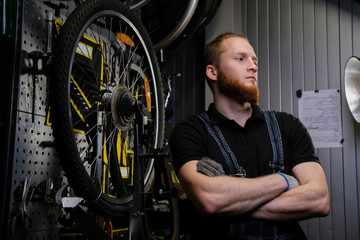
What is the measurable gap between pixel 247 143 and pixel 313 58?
1179 millimetres

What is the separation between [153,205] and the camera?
6.75ft

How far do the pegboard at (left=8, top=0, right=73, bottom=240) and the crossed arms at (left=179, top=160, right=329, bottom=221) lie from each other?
0.54m

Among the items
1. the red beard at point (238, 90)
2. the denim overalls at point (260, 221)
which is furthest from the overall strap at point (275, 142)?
the red beard at point (238, 90)

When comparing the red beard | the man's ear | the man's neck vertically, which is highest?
the man's ear

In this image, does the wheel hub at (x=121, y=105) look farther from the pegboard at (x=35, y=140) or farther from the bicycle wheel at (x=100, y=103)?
the pegboard at (x=35, y=140)

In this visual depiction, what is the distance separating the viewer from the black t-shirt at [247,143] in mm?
1504

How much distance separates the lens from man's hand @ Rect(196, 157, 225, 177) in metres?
1.38

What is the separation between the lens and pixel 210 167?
4.55 ft

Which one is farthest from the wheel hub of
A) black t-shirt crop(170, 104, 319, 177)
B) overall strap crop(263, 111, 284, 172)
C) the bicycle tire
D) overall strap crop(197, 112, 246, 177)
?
the bicycle tire

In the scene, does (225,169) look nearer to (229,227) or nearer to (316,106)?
(229,227)

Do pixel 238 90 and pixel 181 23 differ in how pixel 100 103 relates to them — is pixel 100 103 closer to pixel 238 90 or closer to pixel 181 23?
pixel 238 90

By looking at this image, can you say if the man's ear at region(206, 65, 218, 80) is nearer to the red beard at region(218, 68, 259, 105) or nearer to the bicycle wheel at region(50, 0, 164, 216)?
the red beard at region(218, 68, 259, 105)

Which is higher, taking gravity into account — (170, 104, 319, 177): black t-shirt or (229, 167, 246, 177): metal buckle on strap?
(170, 104, 319, 177): black t-shirt

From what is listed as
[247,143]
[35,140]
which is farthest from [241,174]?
[35,140]
